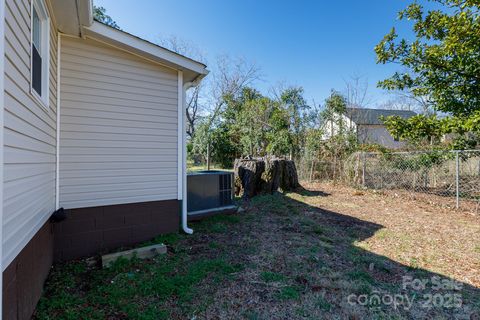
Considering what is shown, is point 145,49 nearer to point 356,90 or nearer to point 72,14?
point 72,14

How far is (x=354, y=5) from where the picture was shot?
9.40 meters

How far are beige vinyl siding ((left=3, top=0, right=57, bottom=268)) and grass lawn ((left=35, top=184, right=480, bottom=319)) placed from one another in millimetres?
905

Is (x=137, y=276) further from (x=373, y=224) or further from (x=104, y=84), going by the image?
(x=373, y=224)

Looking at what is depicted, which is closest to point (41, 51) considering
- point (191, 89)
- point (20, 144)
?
point (20, 144)

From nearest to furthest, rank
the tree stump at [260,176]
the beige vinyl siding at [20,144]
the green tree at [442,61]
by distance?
1. the beige vinyl siding at [20,144]
2. the green tree at [442,61]
3. the tree stump at [260,176]

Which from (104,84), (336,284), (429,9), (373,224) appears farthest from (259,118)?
(336,284)

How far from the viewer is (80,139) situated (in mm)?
3531

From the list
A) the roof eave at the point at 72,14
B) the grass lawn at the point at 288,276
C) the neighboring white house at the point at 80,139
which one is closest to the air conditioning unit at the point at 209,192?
the grass lawn at the point at 288,276

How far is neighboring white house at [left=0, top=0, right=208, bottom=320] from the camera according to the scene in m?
1.80

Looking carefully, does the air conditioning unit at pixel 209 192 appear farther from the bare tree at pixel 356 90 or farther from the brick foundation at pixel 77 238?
the bare tree at pixel 356 90

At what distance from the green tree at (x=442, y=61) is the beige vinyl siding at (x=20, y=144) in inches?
311

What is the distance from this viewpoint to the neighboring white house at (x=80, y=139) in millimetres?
1800

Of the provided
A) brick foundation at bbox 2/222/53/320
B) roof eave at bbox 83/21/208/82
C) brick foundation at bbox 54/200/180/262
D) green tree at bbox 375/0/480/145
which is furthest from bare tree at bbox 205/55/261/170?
brick foundation at bbox 2/222/53/320

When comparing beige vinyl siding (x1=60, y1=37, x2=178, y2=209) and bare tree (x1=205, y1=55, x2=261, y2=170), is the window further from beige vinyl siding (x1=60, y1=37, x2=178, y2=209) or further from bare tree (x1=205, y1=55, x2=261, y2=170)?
bare tree (x1=205, y1=55, x2=261, y2=170)
